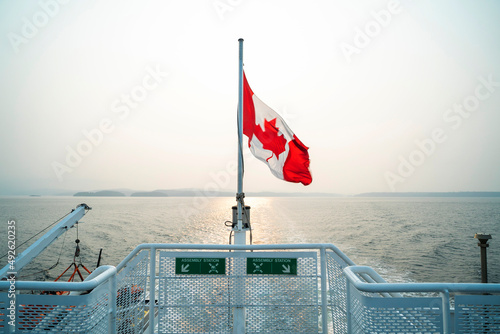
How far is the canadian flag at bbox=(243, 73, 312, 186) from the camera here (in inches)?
293

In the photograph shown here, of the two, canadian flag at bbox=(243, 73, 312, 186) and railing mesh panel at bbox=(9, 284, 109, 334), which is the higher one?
canadian flag at bbox=(243, 73, 312, 186)

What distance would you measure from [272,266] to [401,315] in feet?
6.46

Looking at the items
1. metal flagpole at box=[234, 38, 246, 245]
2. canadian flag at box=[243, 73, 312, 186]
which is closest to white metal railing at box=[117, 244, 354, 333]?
metal flagpole at box=[234, 38, 246, 245]

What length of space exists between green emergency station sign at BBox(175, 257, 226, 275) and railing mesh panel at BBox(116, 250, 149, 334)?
0.53 meters

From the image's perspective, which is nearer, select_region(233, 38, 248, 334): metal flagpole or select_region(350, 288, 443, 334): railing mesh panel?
select_region(350, 288, 443, 334): railing mesh panel

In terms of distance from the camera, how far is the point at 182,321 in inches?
164

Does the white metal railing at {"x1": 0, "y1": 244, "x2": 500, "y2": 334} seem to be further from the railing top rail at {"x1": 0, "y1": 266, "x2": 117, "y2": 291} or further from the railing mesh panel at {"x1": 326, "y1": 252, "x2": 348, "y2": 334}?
the railing top rail at {"x1": 0, "y1": 266, "x2": 117, "y2": 291}

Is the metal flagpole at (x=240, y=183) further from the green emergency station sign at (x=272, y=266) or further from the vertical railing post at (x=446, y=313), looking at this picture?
the vertical railing post at (x=446, y=313)

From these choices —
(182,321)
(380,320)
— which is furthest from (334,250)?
(182,321)

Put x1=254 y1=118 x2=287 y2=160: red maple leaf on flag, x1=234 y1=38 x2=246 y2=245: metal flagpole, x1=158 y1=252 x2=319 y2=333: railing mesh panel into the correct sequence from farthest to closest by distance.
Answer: x1=254 y1=118 x2=287 y2=160: red maple leaf on flag < x1=234 y1=38 x2=246 y2=245: metal flagpole < x1=158 y1=252 x2=319 y2=333: railing mesh panel

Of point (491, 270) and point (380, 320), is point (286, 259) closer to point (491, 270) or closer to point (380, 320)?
point (380, 320)

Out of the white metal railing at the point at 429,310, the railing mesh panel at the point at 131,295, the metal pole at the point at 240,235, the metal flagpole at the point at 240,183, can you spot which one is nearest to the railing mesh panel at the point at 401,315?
the white metal railing at the point at 429,310

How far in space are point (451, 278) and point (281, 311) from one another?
23.9 meters

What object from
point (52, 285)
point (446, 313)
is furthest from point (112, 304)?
point (446, 313)
